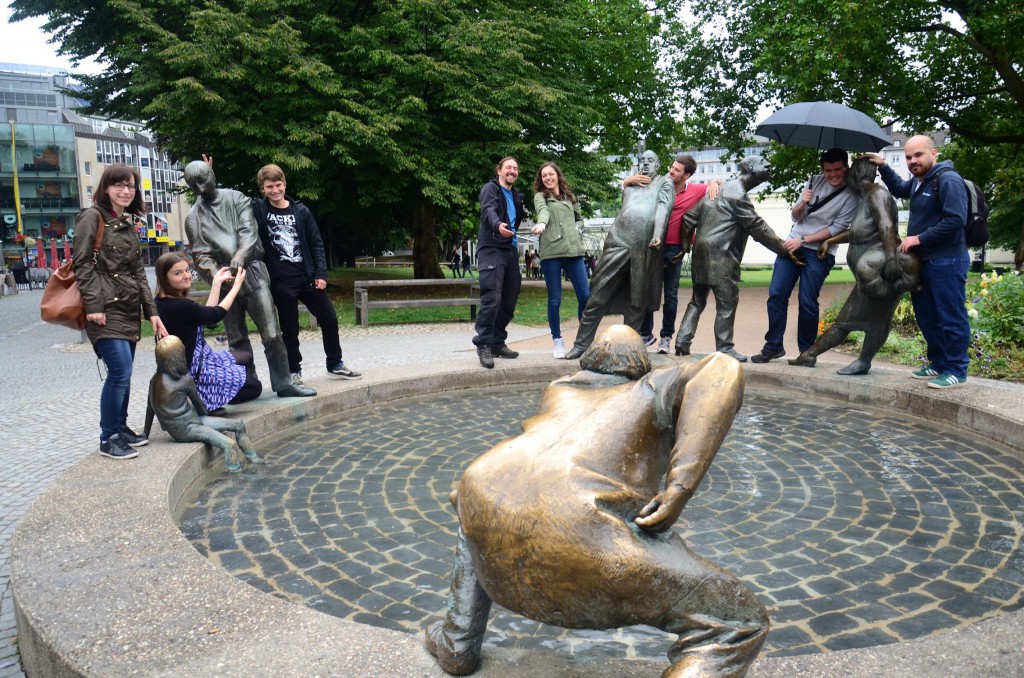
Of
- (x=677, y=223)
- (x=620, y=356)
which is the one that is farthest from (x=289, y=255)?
(x=620, y=356)

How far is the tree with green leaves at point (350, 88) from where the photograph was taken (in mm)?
14648

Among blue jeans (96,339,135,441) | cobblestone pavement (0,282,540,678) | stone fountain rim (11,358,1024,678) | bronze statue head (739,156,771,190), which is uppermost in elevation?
bronze statue head (739,156,771,190)

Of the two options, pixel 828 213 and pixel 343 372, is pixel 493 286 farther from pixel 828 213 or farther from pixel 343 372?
pixel 828 213

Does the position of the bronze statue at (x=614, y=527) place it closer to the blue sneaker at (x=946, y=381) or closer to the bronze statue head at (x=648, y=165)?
the blue sneaker at (x=946, y=381)

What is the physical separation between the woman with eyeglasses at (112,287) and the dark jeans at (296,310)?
65.4 inches

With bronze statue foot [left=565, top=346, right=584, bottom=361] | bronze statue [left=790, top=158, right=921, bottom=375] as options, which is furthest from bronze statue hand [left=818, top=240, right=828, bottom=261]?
bronze statue foot [left=565, top=346, right=584, bottom=361]

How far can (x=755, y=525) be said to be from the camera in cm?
360

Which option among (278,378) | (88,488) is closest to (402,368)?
(278,378)

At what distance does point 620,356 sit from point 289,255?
461cm

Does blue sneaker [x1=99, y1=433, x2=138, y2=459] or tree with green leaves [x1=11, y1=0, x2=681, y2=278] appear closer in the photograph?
blue sneaker [x1=99, y1=433, x2=138, y2=459]

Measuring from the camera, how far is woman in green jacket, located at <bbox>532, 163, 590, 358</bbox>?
7391mm

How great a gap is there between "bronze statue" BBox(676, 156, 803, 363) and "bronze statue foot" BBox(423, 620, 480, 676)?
5.34 meters

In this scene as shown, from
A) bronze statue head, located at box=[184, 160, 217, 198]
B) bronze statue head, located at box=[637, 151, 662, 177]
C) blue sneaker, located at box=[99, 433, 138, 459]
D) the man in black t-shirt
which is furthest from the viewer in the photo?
bronze statue head, located at box=[637, 151, 662, 177]

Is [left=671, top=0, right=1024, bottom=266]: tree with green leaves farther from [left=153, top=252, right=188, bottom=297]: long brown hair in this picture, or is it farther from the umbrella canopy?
[left=153, top=252, right=188, bottom=297]: long brown hair
